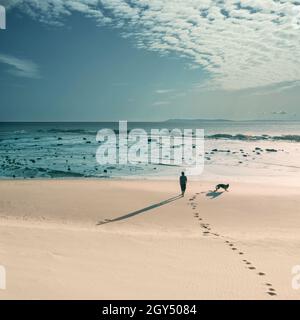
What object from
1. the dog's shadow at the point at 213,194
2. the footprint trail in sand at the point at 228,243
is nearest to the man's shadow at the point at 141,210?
the footprint trail in sand at the point at 228,243

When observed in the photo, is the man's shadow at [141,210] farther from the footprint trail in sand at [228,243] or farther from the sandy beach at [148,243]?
the footprint trail in sand at [228,243]

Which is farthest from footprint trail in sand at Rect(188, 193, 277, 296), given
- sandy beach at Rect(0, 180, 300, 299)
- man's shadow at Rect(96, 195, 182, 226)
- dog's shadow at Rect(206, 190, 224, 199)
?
dog's shadow at Rect(206, 190, 224, 199)

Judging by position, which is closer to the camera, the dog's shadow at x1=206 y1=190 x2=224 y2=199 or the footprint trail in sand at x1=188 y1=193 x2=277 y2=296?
the footprint trail in sand at x1=188 y1=193 x2=277 y2=296

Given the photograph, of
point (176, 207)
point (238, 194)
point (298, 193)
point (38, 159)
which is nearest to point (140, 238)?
point (176, 207)

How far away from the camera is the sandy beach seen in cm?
795

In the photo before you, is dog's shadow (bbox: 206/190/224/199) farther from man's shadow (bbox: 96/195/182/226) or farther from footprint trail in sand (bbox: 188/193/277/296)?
man's shadow (bbox: 96/195/182/226)

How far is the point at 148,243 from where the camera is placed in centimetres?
1198

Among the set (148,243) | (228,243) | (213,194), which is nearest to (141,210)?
(148,243)

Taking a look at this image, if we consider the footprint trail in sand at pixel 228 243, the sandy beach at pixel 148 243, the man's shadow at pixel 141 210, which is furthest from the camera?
the man's shadow at pixel 141 210

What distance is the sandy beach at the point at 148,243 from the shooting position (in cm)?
795

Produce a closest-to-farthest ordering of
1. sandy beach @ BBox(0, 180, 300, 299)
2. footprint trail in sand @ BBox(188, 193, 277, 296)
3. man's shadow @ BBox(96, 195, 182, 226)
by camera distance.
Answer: sandy beach @ BBox(0, 180, 300, 299), footprint trail in sand @ BBox(188, 193, 277, 296), man's shadow @ BBox(96, 195, 182, 226)

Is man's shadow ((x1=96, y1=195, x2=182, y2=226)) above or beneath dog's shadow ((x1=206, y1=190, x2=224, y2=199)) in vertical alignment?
beneath

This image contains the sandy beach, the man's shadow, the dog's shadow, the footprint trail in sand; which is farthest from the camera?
the dog's shadow
